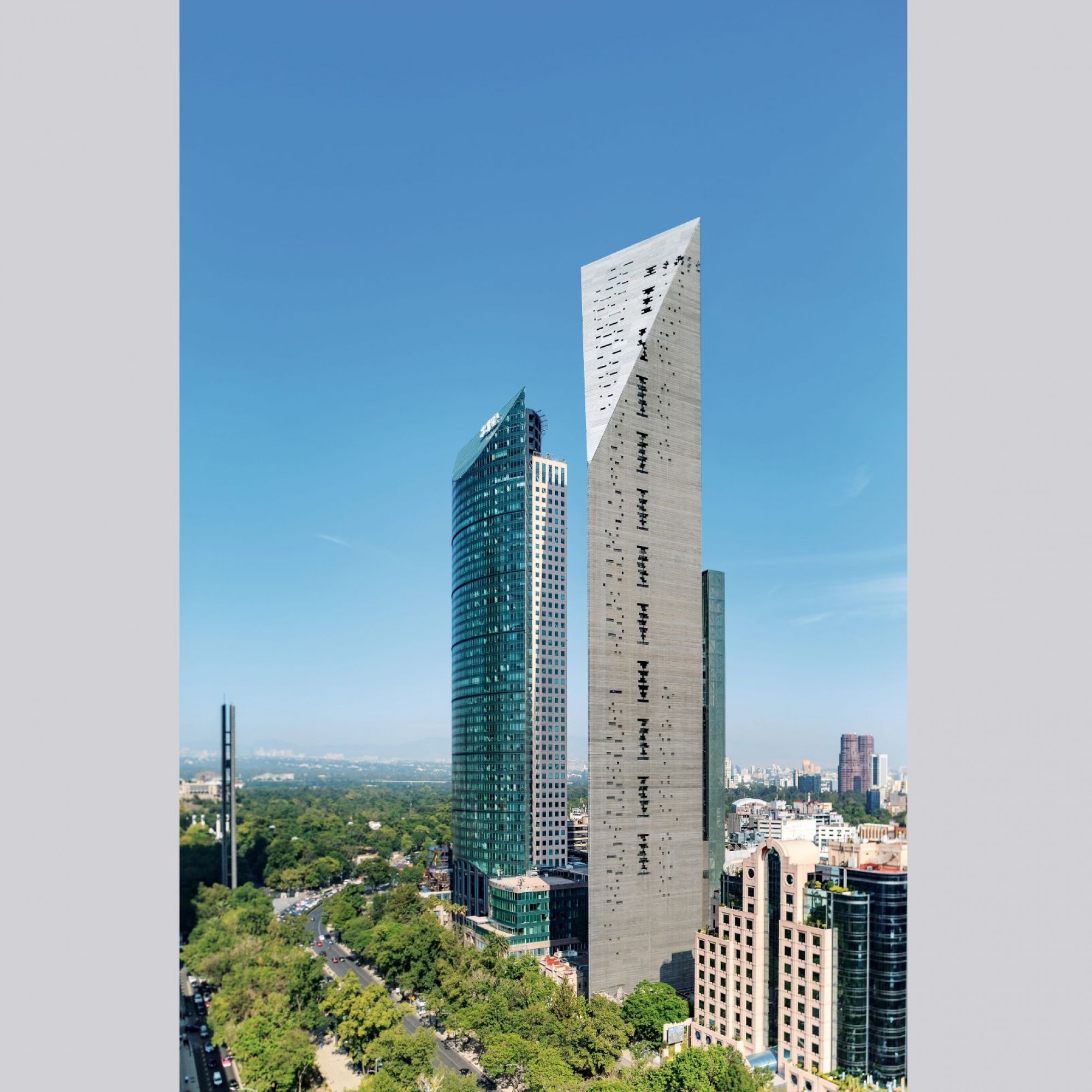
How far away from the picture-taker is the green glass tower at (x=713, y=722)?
18984 mm

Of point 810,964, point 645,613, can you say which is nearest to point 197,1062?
point 810,964

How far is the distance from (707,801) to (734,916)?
17.0ft

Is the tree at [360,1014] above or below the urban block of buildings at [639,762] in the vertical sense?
below

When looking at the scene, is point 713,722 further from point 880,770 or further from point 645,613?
point 880,770

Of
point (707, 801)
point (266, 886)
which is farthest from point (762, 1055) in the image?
point (266, 886)

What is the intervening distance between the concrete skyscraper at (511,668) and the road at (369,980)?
424cm

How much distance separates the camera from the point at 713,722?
63.7 feet

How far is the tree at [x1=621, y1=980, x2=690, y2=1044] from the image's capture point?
14570 mm

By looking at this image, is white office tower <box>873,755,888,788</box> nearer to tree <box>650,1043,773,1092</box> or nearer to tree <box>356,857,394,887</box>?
tree <box>356,857,394,887</box>

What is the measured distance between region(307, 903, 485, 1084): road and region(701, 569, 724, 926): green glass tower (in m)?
6.85

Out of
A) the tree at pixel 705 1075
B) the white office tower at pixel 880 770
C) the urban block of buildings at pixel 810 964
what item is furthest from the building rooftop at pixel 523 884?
the white office tower at pixel 880 770

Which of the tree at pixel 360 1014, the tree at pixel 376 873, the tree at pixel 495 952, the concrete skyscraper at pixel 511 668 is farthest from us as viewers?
the tree at pixel 376 873

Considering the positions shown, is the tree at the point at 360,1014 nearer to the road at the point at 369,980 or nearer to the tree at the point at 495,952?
the road at the point at 369,980

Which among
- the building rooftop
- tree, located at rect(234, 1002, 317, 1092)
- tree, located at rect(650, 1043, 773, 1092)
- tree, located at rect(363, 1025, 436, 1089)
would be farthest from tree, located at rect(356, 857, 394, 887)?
tree, located at rect(650, 1043, 773, 1092)
